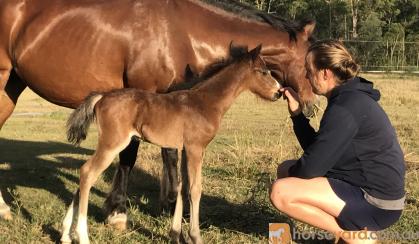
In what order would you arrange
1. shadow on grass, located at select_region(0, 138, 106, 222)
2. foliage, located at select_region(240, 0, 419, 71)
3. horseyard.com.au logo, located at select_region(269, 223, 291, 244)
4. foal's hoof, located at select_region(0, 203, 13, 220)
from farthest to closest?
foliage, located at select_region(240, 0, 419, 71)
shadow on grass, located at select_region(0, 138, 106, 222)
foal's hoof, located at select_region(0, 203, 13, 220)
horseyard.com.au logo, located at select_region(269, 223, 291, 244)

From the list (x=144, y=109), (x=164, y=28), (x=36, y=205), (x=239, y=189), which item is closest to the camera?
(x=144, y=109)

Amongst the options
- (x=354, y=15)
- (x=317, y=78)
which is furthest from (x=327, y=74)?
(x=354, y=15)

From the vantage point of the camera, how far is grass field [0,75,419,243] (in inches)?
190

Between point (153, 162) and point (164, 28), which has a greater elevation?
point (164, 28)

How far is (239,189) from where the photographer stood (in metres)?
6.29

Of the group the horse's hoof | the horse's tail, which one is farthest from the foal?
the horse's hoof

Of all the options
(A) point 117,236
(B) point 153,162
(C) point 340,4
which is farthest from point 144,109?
(C) point 340,4

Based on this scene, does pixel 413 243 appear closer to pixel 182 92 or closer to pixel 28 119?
pixel 182 92

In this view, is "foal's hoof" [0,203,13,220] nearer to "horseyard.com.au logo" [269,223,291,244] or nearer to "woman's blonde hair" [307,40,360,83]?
"horseyard.com.au logo" [269,223,291,244]

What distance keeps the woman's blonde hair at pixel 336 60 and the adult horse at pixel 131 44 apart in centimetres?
149

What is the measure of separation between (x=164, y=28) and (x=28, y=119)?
7824 mm

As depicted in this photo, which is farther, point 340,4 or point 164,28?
point 340,4

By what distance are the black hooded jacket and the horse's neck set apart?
95 cm

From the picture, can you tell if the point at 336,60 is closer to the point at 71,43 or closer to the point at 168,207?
the point at 168,207
